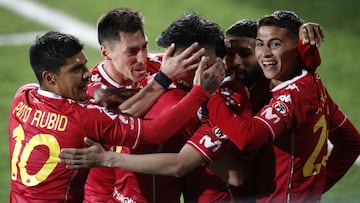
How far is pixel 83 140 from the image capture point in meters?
5.65

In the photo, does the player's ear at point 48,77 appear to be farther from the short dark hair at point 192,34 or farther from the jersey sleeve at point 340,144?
the jersey sleeve at point 340,144

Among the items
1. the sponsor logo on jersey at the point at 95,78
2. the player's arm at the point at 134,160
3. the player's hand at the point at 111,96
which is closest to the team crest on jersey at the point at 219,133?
the player's arm at the point at 134,160

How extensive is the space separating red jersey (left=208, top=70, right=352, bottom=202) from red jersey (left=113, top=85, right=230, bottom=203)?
27 centimetres

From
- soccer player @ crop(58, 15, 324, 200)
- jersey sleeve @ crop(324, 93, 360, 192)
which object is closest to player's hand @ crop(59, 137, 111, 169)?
soccer player @ crop(58, 15, 324, 200)

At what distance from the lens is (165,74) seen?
576 centimetres

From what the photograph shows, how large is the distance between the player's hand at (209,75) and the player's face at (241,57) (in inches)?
16.9

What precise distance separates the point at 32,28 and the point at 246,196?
9022 millimetres

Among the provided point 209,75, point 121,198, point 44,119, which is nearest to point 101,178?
point 121,198

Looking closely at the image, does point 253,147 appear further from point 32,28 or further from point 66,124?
point 32,28

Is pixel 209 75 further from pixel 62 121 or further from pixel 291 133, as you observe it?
pixel 62 121

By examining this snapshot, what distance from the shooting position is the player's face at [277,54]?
19.4 ft

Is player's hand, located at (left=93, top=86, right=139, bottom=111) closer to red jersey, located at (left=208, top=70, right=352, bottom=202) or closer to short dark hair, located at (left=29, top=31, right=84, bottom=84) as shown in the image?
short dark hair, located at (left=29, top=31, right=84, bottom=84)

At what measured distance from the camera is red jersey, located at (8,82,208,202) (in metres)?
5.64

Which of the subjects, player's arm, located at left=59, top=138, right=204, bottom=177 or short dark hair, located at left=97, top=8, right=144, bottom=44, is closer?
player's arm, located at left=59, top=138, right=204, bottom=177
